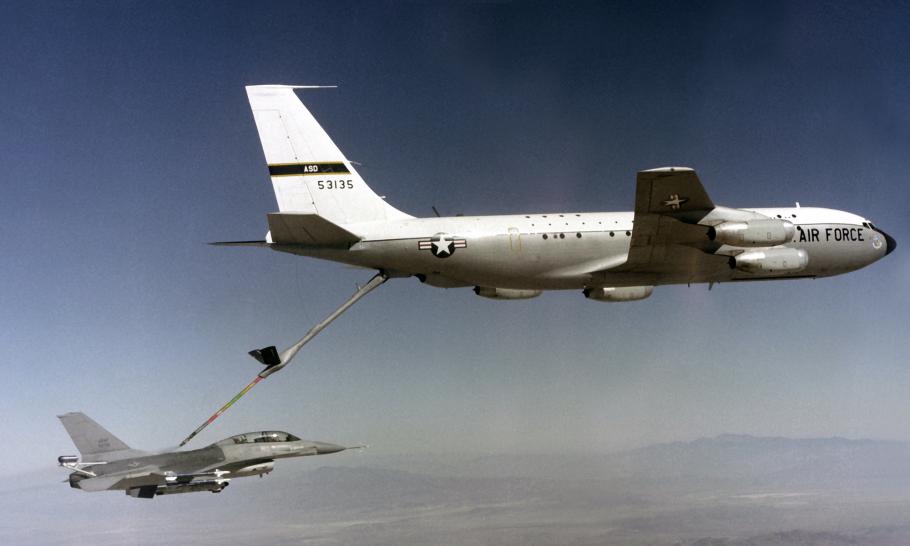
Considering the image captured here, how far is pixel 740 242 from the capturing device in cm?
2306

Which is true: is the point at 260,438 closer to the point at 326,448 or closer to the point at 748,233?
the point at 326,448

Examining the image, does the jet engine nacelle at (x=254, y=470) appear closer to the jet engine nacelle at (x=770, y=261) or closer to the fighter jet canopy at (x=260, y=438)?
the fighter jet canopy at (x=260, y=438)

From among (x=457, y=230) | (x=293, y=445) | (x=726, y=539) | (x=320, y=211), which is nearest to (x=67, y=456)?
(x=293, y=445)

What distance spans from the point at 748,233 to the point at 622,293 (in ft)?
19.8

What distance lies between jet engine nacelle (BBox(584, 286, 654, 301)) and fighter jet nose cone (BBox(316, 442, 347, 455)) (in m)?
12.3

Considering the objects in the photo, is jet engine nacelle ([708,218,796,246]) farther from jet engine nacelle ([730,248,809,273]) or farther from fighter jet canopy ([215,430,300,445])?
fighter jet canopy ([215,430,300,445])

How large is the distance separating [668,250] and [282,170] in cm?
1312

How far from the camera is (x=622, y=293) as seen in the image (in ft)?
91.6

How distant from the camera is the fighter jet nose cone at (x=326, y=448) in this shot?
1227 inches

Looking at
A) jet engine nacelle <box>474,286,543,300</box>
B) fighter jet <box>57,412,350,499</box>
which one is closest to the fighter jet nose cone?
fighter jet <box>57,412,350,499</box>

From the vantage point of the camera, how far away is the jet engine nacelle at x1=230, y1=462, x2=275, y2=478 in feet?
95.8

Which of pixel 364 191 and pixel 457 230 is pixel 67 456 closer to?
pixel 364 191

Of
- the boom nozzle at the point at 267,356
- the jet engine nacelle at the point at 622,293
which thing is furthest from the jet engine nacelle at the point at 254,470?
the jet engine nacelle at the point at 622,293

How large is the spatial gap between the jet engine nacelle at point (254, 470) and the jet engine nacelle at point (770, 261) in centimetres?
1970
